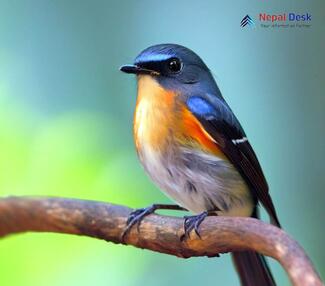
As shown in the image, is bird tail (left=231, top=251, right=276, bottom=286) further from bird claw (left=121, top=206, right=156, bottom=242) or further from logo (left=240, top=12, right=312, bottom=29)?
logo (left=240, top=12, right=312, bottom=29)

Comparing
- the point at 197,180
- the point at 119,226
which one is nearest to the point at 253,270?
the point at 197,180

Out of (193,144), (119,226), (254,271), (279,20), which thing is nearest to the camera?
(119,226)

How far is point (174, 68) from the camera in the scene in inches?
46.9

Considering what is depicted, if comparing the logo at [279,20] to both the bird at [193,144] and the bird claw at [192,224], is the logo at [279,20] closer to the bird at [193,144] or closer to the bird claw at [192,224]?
the bird at [193,144]

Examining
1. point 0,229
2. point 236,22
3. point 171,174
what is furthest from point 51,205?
point 236,22

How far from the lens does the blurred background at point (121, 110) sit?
4.12ft

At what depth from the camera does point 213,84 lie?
4.13ft

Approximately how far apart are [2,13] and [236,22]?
527mm

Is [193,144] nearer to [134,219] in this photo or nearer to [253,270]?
[134,219]

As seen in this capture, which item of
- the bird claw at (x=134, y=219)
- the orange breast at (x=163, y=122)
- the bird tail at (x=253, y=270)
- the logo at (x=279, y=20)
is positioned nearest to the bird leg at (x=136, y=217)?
the bird claw at (x=134, y=219)

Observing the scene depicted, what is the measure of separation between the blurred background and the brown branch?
21 cm

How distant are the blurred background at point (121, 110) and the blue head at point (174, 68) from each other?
0.12 metres

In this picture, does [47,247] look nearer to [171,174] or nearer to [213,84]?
[171,174]

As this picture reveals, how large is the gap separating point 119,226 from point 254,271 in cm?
37
